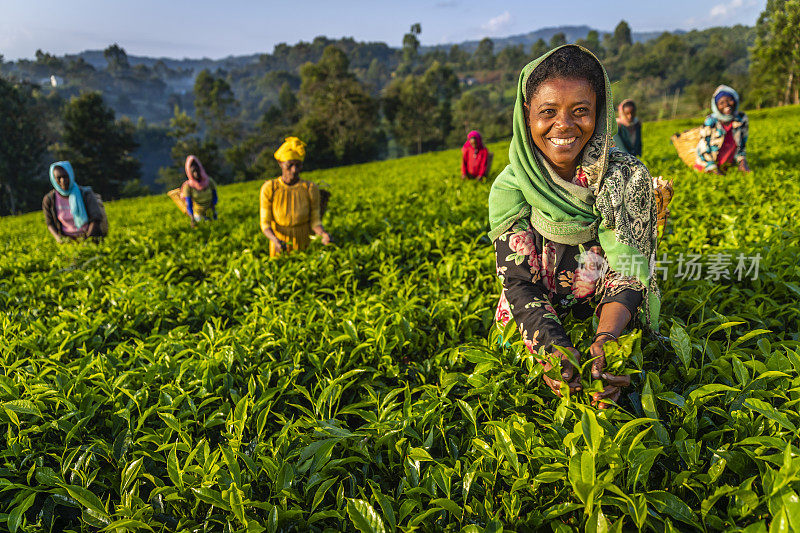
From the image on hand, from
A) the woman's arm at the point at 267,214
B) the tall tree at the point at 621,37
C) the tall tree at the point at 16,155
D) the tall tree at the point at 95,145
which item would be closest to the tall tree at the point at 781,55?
the woman's arm at the point at 267,214

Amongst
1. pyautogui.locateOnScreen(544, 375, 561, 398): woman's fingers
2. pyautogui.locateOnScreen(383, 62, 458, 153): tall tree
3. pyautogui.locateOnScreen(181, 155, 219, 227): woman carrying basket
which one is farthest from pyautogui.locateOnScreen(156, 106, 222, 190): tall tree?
pyautogui.locateOnScreen(544, 375, 561, 398): woman's fingers

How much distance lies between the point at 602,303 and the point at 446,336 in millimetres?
1056

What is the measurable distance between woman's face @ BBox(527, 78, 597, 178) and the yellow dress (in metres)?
3.24

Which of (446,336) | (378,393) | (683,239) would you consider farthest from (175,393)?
(683,239)

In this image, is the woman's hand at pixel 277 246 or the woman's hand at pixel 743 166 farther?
the woman's hand at pixel 743 166

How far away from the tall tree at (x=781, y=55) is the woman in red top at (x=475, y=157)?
4016 centimetres

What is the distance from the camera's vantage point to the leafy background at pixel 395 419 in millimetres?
1375

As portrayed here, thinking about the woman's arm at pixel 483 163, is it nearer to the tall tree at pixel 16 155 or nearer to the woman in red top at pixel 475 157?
the woman in red top at pixel 475 157

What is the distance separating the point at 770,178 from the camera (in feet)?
17.4

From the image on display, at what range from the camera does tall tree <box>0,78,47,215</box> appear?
3394 cm

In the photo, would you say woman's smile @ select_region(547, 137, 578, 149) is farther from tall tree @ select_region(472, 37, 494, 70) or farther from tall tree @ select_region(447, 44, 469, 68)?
tall tree @ select_region(447, 44, 469, 68)

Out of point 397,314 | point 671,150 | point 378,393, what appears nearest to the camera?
point 378,393

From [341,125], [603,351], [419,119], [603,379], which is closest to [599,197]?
[603,351]

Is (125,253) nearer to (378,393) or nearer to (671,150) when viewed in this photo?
(378,393)
